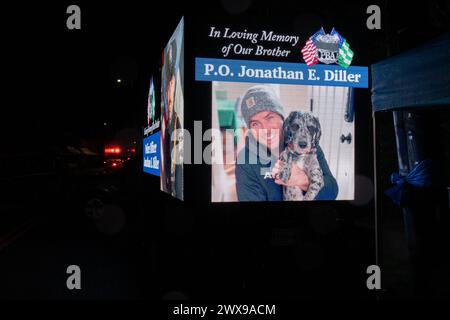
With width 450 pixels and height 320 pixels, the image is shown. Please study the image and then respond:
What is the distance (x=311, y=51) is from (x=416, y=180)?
97.1 inches

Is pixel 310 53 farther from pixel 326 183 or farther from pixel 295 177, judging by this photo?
pixel 326 183

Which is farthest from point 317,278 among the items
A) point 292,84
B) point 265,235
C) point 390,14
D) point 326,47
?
point 390,14

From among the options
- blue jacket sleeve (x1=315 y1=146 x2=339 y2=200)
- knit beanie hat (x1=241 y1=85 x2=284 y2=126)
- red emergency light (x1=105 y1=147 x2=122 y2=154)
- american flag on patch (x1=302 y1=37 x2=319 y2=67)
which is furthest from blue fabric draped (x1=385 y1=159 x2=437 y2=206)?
red emergency light (x1=105 y1=147 x2=122 y2=154)

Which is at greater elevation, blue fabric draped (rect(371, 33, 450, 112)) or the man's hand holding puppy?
blue fabric draped (rect(371, 33, 450, 112))

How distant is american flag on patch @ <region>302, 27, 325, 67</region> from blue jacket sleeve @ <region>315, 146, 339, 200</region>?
1.29 m

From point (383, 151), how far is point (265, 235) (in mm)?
6391

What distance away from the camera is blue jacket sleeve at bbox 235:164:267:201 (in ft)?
20.6

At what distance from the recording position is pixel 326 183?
6559 mm

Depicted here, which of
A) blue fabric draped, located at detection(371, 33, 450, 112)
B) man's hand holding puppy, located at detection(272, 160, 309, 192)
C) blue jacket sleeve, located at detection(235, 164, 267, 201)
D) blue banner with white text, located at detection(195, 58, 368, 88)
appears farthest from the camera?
man's hand holding puppy, located at detection(272, 160, 309, 192)

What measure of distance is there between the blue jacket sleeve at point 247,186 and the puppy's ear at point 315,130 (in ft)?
3.46

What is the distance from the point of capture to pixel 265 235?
259 inches

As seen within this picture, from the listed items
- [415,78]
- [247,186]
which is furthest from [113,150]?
[415,78]

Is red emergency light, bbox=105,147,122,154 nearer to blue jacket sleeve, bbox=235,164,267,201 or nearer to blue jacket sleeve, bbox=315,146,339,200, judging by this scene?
blue jacket sleeve, bbox=235,164,267,201
